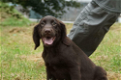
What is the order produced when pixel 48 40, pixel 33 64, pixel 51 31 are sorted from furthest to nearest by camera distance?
pixel 33 64 → pixel 48 40 → pixel 51 31

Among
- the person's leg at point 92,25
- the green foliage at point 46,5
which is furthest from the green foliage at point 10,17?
the person's leg at point 92,25

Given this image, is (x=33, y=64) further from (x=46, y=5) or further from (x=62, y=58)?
(x=46, y=5)

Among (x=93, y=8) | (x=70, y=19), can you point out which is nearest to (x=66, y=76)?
(x=93, y=8)

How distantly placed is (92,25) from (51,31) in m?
0.91

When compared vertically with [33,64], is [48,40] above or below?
above

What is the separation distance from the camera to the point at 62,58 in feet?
9.04

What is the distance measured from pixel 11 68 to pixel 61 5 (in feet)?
25.2

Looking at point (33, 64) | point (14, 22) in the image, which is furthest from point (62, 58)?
point (14, 22)

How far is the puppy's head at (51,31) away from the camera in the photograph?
8.84 feet

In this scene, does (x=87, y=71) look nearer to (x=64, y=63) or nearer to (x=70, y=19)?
(x=64, y=63)

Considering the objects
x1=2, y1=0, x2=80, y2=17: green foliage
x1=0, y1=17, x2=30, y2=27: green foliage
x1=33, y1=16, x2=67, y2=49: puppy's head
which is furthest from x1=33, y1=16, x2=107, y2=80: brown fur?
x1=0, y1=17, x2=30, y2=27: green foliage

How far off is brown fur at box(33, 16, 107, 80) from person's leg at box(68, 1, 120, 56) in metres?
0.58

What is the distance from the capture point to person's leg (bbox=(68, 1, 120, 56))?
327cm

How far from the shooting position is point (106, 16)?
323cm
